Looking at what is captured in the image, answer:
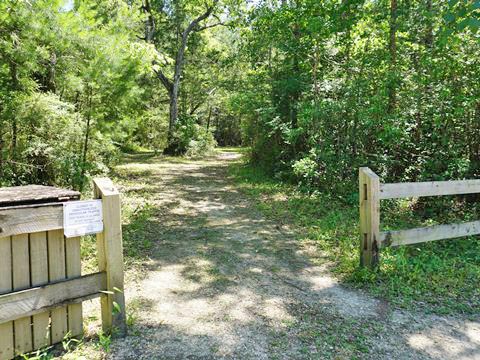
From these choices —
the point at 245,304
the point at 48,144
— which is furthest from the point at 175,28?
the point at 245,304

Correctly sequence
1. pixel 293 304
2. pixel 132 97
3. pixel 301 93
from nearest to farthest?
pixel 293 304
pixel 132 97
pixel 301 93

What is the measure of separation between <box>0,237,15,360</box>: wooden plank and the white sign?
0.39m

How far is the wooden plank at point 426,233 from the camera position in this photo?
452 cm

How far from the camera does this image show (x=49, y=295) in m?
2.78

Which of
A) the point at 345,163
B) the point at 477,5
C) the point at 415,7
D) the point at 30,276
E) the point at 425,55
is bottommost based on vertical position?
the point at 30,276

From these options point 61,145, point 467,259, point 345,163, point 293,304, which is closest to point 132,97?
point 61,145

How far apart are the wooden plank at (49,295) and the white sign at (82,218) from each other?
0.38 metres

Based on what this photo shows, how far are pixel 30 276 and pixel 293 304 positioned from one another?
8.12ft

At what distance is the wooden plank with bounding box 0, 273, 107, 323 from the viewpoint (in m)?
2.60

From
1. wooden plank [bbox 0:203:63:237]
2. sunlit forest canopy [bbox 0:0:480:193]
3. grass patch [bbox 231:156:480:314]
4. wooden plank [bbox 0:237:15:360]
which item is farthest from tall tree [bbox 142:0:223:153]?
wooden plank [bbox 0:237:15:360]

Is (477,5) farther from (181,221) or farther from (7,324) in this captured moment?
(181,221)

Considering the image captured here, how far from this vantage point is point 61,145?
7285 mm

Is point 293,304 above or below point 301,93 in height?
below

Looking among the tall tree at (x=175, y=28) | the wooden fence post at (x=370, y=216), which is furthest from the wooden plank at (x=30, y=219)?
the tall tree at (x=175, y=28)
